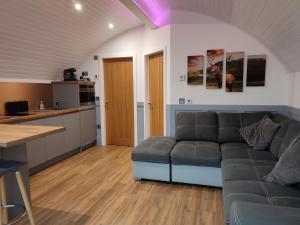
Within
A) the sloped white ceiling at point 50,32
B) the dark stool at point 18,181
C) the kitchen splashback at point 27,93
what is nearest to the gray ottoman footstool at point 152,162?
the dark stool at point 18,181

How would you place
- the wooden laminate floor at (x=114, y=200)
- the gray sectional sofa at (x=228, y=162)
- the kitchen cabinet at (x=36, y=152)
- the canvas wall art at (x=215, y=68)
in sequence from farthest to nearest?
the canvas wall art at (x=215, y=68) → the kitchen cabinet at (x=36, y=152) → the wooden laminate floor at (x=114, y=200) → the gray sectional sofa at (x=228, y=162)

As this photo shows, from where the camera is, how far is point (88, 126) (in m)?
4.74

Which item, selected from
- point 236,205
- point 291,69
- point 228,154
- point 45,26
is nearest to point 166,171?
point 228,154

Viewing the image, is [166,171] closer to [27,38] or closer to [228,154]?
[228,154]

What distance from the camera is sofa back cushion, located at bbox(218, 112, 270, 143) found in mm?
3279

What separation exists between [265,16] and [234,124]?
1511 mm

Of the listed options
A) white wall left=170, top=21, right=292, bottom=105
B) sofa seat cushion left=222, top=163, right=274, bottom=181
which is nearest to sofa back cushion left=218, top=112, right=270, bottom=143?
white wall left=170, top=21, right=292, bottom=105

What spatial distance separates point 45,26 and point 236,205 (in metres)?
3.20

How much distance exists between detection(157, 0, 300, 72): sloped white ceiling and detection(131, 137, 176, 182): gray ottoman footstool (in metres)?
1.92

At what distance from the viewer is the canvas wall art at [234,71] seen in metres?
3.62

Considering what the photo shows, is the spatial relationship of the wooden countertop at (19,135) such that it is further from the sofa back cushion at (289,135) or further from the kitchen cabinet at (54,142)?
the sofa back cushion at (289,135)

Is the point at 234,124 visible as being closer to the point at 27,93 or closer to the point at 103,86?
the point at 103,86

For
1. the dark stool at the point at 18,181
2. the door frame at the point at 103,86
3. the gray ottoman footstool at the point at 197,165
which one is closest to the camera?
the dark stool at the point at 18,181

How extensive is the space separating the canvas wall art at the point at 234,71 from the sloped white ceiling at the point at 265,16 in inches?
15.7
